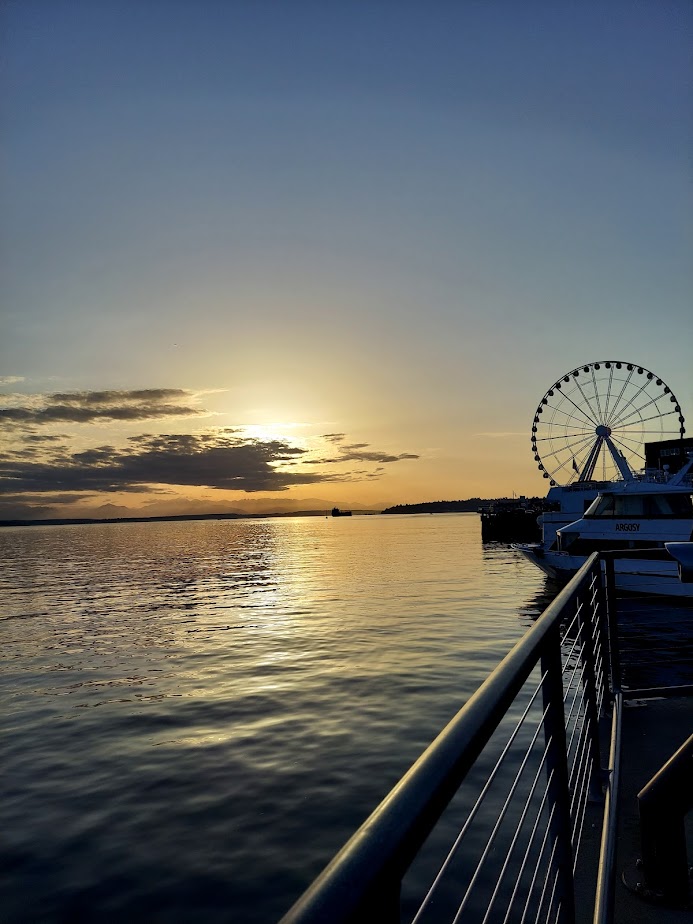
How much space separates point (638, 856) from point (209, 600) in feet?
94.8

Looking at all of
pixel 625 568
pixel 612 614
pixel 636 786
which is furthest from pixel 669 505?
pixel 636 786

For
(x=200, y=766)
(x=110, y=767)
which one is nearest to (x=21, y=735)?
(x=110, y=767)

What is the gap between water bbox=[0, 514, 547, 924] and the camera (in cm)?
683

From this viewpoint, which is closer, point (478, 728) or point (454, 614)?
point (478, 728)

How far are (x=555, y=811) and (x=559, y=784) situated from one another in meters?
0.09

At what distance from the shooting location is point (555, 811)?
242 centimetres

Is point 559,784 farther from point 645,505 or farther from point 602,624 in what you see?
point 645,505

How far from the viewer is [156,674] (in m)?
16.1

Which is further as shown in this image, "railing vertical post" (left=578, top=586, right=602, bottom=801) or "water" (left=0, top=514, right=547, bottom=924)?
"water" (left=0, top=514, right=547, bottom=924)

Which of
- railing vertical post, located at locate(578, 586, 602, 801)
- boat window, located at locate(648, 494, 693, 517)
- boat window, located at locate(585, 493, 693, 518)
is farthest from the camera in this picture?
boat window, located at locate(585, 493, 693, 518)

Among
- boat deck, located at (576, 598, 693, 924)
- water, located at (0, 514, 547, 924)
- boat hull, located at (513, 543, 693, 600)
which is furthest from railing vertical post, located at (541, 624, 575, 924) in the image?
boat hull, located at (513, 543, 693, 600)

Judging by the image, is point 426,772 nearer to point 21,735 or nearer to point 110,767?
point 110,767

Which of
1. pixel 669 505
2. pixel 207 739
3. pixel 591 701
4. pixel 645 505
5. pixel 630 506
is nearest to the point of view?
pixel 591 701

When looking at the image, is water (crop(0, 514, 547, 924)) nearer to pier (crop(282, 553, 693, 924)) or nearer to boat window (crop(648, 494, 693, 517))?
pier (crop(282, 553, 693, 924))
